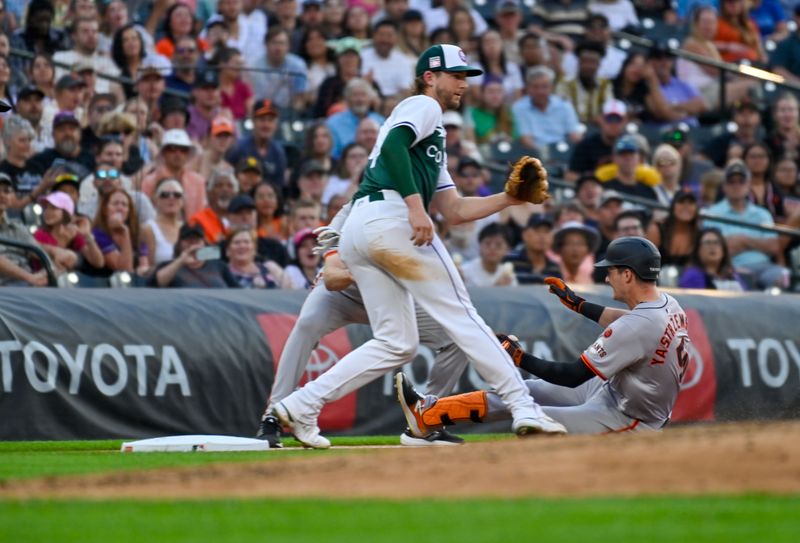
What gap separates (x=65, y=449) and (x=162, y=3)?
7.62 metres

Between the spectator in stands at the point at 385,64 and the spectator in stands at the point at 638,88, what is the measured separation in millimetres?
3276

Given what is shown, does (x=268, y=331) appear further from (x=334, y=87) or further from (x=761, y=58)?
(x=761, y=58)

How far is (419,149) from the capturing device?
8.34 m

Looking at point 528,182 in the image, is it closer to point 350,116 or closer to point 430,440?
point 430,440

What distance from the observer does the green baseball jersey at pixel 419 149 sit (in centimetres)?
810

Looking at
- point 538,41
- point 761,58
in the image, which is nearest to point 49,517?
point 538,41

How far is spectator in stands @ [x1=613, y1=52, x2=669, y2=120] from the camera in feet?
60.8

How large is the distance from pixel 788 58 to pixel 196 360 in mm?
12609

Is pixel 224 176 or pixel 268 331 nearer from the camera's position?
pixel 268 331

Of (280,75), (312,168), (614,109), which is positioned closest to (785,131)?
(614,109)

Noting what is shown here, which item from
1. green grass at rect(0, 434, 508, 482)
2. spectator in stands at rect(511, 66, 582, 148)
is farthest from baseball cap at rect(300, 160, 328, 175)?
green grass at rect(0, 434, 508, 482)

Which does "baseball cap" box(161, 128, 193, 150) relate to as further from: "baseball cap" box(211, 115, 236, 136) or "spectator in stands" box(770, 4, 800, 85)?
"spectator in stands" box(770, 4, 800, 85)

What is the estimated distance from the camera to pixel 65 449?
938 centimetres

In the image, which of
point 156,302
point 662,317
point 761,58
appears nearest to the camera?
point 662,317
